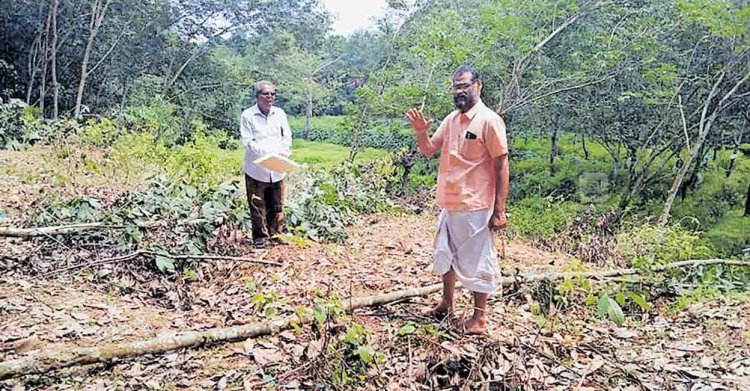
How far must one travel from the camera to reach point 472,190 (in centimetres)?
289

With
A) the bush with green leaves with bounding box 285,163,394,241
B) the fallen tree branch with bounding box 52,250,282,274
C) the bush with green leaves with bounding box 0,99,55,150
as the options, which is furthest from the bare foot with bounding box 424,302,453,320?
the bush with green leaves with bounding box 0,99,55,150

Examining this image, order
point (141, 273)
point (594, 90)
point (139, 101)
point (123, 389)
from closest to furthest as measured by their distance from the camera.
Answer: point (123, 389)
point (141, 273)
point (594, 90)
point (139, 101)

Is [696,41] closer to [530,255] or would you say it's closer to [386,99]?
[386,99]

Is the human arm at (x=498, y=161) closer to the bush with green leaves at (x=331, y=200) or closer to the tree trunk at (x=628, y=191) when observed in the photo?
the bush with green leaves at (x=331, y=200)

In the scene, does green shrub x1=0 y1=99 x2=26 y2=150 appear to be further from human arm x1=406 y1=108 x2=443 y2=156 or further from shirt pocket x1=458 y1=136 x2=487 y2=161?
shirt pocket x1=458 y1=136 x2=487 y2=161

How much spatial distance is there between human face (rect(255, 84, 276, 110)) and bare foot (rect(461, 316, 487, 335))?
7.77ft

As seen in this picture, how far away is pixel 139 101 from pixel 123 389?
1418cm

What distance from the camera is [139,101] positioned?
49.4 ft

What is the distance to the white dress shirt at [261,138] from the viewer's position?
4.31m

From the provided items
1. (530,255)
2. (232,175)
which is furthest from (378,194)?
(530,255)

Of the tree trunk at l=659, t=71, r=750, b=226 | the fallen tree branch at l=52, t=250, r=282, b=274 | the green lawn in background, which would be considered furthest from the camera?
the green lawn in background

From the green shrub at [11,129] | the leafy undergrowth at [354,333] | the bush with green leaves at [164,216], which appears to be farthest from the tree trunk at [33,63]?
the leafy undergrowth at [354,333]

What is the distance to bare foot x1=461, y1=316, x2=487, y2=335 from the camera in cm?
296

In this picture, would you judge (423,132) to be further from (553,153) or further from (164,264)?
(553,153)
